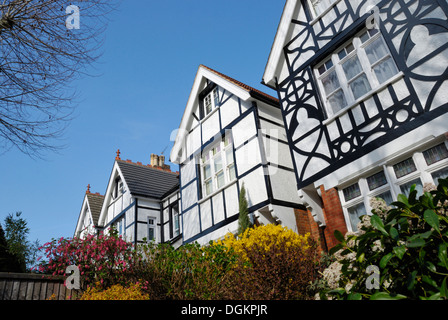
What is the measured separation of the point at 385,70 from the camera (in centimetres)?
745

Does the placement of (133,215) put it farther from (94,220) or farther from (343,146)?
(343,146)

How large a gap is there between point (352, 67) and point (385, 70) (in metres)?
0.94

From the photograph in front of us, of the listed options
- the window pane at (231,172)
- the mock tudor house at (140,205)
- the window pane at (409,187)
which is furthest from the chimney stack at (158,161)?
the window pane at (409,187)

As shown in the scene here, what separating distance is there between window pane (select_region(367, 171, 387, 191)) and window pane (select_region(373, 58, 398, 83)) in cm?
219

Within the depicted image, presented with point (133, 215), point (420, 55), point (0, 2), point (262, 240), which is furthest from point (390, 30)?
point (133, 215)

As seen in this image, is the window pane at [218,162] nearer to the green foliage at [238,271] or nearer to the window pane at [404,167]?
the green foliage at [238,271]

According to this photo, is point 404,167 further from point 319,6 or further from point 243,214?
point 319,6

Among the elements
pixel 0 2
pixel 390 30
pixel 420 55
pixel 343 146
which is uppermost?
pixel 0 2

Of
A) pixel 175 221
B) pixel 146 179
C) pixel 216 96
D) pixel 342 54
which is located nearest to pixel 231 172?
pixel 216 96

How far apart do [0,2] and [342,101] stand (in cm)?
796

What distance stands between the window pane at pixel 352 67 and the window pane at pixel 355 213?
127 inches

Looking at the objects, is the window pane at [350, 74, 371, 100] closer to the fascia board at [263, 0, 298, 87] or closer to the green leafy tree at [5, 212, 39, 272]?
the fascia board at [263, 0, 298, 87]

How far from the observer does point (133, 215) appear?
18219mm

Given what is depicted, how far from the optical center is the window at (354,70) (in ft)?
24.8
